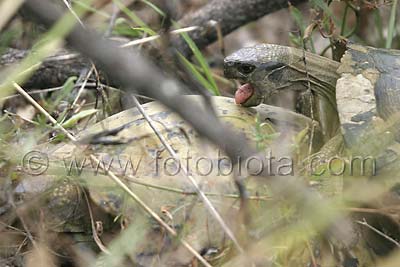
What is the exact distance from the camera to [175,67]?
766 millimetres

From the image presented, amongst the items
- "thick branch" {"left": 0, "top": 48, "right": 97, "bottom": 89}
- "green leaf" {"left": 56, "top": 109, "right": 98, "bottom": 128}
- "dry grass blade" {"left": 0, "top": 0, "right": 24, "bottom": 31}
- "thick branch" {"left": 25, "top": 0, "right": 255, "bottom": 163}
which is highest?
"thick branch" {"left": 25, "top": 0, "right": 255, "bottom": 163}

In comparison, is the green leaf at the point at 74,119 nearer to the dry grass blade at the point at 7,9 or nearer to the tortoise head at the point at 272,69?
the tortoise head at the point at 272,69

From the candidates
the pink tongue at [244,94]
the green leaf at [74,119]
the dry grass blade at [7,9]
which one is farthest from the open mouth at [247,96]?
the dry grass blade at [7,9]

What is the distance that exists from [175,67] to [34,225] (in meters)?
0.69

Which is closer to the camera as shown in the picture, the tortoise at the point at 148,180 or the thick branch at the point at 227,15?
the tortoise at the point at 148,180

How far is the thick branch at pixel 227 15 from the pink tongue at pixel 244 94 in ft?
2.47

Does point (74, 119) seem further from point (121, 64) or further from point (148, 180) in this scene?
point (121, 64)

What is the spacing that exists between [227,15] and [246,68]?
80 cm

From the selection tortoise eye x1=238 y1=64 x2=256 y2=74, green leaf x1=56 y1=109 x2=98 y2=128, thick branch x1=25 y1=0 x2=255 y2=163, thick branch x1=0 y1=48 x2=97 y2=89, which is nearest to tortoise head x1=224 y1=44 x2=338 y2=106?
tortoise eye x1=238 y1=64 x2=256 y2=74

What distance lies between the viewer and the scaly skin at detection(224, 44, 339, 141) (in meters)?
1.74

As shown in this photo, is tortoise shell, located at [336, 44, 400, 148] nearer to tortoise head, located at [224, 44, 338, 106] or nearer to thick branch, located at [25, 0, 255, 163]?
tortoise head, located at [224, 44, 338, 106]

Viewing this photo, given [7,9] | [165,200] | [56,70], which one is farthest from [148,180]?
[56,70]

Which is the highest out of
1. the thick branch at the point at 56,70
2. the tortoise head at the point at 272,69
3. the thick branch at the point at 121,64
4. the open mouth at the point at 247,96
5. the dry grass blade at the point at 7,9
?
the thick branch at the point at 121,64

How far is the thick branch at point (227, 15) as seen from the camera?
249 cm
